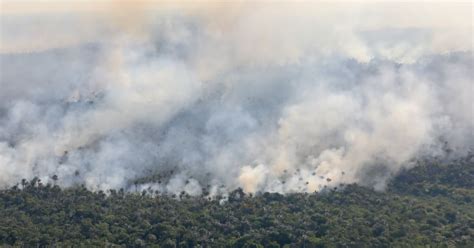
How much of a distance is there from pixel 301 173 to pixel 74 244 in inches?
2493

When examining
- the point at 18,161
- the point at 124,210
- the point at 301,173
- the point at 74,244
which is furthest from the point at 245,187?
the point at 18,161

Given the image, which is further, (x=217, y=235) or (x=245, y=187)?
(x=245, y=187)

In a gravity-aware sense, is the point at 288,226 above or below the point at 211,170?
below

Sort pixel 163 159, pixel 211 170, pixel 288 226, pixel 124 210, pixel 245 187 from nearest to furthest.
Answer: pixel 288 226 < pixel 124 210 < pixel 245 187 < pixel 211 170 < pixel 163 159

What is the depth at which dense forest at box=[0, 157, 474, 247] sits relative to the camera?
333 ft

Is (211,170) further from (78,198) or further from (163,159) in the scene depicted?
(78,198)

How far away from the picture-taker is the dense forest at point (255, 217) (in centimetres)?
10138

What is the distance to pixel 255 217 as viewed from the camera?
113125 millimetres

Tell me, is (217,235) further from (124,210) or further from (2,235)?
(2,235)

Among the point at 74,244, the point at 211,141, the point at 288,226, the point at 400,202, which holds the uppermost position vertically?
the point at 211,141

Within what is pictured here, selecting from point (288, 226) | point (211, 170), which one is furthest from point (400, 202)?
point (211, 170)

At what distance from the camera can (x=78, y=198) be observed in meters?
126

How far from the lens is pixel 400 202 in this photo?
394 ft

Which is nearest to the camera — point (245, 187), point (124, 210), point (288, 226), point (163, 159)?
point (288, 226)
